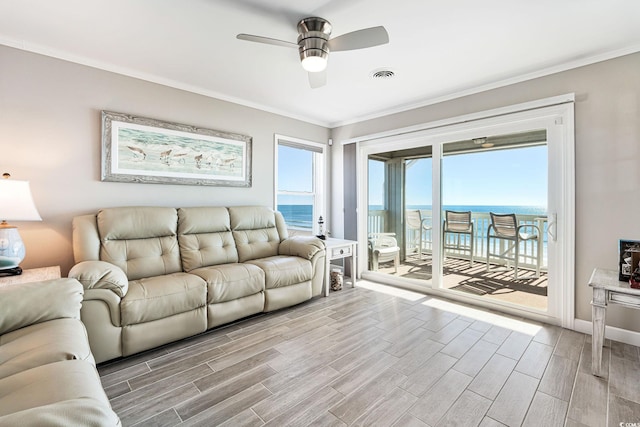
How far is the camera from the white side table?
2010mm

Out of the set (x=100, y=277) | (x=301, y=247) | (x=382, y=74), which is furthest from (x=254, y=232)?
(x=382, y=74)

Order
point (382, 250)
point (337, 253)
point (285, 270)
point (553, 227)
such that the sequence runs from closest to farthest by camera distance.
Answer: point (553, 227) < point (285, 270) < point (337, 253) < point (382, 250)

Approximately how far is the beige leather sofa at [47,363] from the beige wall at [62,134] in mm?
1267

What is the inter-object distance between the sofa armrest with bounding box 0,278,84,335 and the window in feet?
9.22

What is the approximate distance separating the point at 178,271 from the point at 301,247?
134 centimetres

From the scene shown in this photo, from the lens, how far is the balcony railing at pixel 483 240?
3.16 meters

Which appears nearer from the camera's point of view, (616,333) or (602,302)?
(602,302)

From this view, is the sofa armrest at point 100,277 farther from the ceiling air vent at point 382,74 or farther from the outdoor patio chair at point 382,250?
the outdoor patio chair at point 382,250

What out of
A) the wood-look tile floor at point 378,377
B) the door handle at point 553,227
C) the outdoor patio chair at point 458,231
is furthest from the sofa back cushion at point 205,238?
the door handle at point 553,227

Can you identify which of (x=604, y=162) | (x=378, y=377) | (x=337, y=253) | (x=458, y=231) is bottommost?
(x=378, y=377)

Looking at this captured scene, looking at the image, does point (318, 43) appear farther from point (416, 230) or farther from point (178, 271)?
point (416, 230)

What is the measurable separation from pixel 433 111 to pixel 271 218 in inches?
97.2

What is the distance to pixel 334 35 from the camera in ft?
7.66

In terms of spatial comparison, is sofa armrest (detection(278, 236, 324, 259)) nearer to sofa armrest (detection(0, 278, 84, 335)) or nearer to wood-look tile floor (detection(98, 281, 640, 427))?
wood-look tile floor (detection(98, 281, 640, 427))
